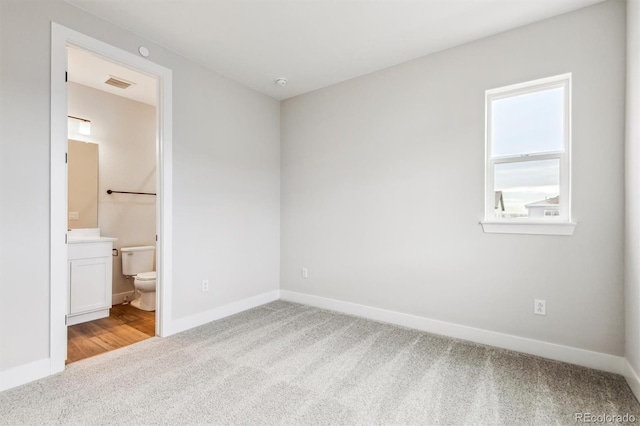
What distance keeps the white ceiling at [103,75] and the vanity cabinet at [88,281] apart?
183 cm

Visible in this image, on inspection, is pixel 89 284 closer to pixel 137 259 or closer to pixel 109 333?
pixel 109 333

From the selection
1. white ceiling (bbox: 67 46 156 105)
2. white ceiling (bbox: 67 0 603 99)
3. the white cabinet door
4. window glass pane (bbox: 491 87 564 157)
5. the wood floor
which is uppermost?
white ceiling (bbox: 67 0 603 99)

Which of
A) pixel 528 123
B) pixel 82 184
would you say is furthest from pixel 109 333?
pixel 528 123

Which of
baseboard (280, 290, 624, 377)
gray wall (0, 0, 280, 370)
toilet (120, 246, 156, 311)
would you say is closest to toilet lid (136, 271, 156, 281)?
toilet (120, 246, 156, 311)

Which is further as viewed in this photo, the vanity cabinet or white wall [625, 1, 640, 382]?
the vanity cabinet

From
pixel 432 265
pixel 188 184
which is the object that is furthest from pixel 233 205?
pixel 432 265

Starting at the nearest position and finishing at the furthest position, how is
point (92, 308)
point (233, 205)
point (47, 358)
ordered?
point (47, 358) → point (92, 308) → point (233, 205)

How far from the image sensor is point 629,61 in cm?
209

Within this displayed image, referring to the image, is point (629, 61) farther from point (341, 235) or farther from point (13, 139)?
point (13, 139)

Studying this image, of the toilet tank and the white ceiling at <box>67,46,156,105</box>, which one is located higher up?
the white ceiling at <box>67,46,156,105</box>

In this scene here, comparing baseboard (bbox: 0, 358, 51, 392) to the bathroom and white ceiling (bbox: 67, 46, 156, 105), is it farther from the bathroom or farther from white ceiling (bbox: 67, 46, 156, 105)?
white ceiling (bbox: 67, 46, 156, 105)

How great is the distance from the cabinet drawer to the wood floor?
0.71 m

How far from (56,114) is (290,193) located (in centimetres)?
245

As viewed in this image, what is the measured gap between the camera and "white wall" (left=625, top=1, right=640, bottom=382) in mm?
1932
